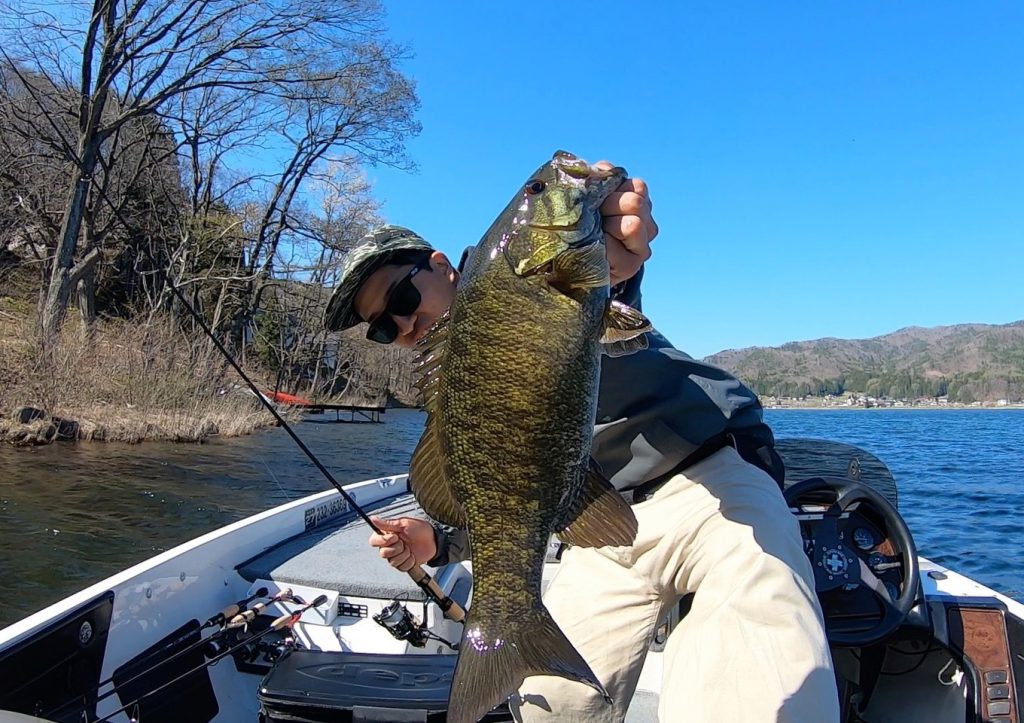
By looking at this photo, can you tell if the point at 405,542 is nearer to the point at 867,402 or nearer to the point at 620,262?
the point at 620,262

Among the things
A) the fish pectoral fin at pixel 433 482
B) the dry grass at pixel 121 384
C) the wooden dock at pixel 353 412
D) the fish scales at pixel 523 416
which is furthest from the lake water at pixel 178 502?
the wooden dock at pixel 353 412

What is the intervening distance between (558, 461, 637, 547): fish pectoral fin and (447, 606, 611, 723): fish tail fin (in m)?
0.23

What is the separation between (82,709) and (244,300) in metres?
31.4

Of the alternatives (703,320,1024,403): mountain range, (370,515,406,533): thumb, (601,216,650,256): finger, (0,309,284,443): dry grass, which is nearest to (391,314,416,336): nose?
(370,515,406,533): thumb

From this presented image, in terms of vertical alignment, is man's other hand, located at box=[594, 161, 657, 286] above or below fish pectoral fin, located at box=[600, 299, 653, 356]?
above

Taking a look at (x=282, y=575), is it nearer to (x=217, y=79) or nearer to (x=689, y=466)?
(x=689, y=466)

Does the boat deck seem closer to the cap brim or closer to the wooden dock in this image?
the cap brim

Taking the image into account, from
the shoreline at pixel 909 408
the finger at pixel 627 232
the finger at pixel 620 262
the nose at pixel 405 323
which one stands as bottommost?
the shoreline at pixel 909 408

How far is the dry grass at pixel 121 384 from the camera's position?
16391 mm

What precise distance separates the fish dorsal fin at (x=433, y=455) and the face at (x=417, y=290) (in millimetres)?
1008

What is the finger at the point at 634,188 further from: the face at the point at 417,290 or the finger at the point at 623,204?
the face at the point at 417,290

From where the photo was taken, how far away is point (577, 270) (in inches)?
72.7

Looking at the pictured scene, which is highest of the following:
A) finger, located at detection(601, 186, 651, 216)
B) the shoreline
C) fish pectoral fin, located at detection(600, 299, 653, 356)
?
finger, located at detection(601, 186, 651, 216)

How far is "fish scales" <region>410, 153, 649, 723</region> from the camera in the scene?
178 cm
